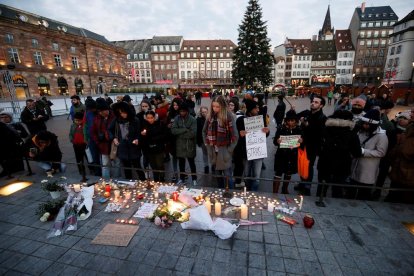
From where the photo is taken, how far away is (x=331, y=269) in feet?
8.59

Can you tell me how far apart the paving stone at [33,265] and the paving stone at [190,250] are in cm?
186

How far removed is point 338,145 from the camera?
3.87m

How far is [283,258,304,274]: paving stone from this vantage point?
261cm

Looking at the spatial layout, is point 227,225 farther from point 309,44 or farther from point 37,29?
point 309,44

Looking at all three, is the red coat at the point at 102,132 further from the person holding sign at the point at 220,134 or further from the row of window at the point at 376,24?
the row of window at the point at 376,24

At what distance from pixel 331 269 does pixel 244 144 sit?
2.78 metres

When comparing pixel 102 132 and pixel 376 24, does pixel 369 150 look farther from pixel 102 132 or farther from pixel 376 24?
pixel 376 24

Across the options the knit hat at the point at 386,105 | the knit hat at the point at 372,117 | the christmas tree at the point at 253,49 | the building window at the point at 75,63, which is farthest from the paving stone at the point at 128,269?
the building window at the point at 75,63

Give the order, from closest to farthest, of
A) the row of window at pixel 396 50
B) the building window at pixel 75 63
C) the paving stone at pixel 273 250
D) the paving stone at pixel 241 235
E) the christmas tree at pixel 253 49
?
1. the paving stone at pixel 273 250
2. the paving stone at pixel 241 235
3. the christmas tree at pixel 253 49
4. the building window at pixel 75 63
5. the row of window at pixel 396 50

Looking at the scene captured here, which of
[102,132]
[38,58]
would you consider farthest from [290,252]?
[38,58]

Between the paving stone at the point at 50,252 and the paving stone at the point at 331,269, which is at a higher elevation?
the paving stone at the point at 50,252

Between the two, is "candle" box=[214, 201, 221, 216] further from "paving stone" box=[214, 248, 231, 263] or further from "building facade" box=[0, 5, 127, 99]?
"building facade" box=[0, 5, 127, 99]

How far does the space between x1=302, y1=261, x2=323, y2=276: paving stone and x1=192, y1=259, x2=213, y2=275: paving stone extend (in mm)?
1260

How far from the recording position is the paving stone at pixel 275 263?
2664 millimetres
